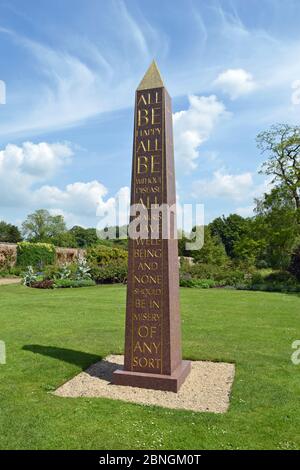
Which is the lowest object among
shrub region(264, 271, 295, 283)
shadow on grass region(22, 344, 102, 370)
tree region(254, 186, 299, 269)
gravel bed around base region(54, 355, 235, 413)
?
gravel bed around base region(54, 355, 235, 413)

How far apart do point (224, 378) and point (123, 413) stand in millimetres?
2156

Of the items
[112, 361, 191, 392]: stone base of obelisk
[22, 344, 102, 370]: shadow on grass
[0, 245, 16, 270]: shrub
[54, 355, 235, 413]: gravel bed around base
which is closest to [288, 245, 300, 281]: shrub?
[54, 355, 235, 413]: gravel bed around base

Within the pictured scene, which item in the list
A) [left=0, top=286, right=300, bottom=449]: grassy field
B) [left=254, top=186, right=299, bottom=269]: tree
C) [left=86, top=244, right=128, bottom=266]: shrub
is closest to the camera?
[left=0, top=286, right=300, bottom=449]: grassy field

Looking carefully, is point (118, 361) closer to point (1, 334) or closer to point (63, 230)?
point (1, 334)

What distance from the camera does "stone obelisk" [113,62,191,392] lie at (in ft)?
19.9

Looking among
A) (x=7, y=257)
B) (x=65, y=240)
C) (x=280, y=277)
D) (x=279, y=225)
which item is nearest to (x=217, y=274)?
(x=280, y=277)

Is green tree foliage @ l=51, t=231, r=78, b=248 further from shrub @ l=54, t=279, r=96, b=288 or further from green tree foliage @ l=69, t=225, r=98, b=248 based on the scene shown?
shrub @ l=54, t=279, r=96, b=288

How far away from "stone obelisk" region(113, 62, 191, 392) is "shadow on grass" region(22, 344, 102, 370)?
1293 mm

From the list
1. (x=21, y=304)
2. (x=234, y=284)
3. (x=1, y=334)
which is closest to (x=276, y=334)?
(x=1, y=334)

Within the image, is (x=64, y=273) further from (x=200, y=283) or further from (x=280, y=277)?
(x=280, y=277)

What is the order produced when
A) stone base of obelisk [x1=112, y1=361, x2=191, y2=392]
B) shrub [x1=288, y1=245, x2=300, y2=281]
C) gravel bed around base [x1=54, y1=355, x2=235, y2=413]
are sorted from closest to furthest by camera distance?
1. gravel bed around base [x1=54, y1=355, x2=235, y2=413]
2. stone base of obelisk [x1=112, y1=361, x2=191, y2=392]
3. shrub [x1=288, y1=245, x2=300, y2=281]

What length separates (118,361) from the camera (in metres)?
7.46

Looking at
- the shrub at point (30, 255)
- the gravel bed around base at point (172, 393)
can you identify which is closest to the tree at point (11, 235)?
the shrub at point (30, 255)
